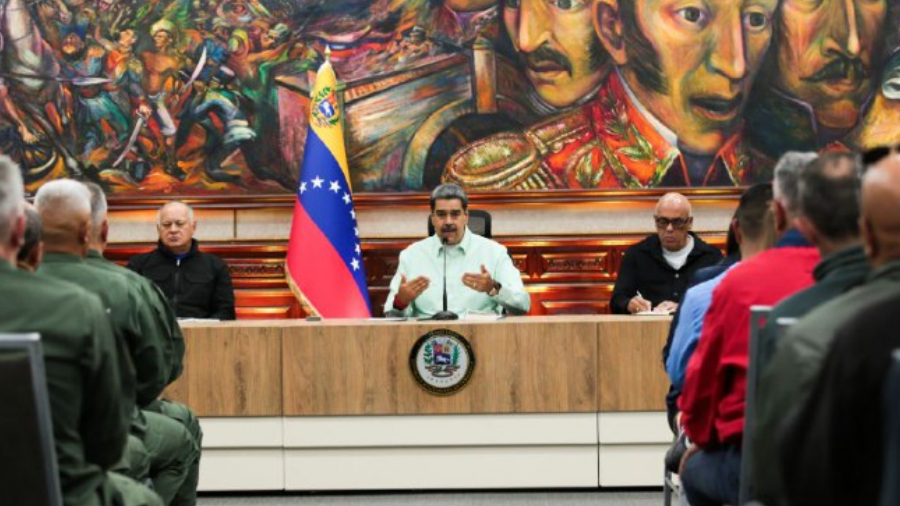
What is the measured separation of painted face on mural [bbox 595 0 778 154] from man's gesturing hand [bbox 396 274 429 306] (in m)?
3.38

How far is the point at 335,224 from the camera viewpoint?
336 inches

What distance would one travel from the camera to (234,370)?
679cm

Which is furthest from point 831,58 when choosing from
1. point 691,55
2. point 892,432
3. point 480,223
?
point 892,432

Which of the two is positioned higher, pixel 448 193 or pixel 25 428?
pixel 448 193

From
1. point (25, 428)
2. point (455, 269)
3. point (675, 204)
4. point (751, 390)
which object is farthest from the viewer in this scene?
point (675, 204)

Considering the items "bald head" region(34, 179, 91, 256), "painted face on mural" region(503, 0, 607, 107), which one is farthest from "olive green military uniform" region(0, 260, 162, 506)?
"painted face on mural" region(503, 0, 607, 107)

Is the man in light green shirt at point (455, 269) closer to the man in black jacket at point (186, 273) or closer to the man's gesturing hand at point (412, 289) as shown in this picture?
the man's gesturing hand at point (412, 289)

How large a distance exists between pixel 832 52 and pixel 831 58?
1.7 inches

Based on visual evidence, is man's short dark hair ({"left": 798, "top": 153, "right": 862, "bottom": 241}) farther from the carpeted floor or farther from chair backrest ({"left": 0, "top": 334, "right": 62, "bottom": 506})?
the carpeted floor

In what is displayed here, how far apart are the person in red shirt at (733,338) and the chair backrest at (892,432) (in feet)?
5.74

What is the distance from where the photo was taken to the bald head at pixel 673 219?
7891 mm

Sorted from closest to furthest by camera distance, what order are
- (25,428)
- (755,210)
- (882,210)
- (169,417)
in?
(882,210), (25,428), (755,210), (169,417)

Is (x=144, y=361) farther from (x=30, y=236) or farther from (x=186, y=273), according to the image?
(x=186, y=273)

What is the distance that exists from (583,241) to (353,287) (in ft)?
7.42
